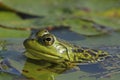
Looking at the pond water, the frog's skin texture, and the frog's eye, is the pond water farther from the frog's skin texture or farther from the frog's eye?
the frog's eye

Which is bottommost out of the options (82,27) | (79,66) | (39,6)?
(79,66)

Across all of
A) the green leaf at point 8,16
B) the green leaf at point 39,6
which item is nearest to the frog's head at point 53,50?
the green leaf at point 8,16

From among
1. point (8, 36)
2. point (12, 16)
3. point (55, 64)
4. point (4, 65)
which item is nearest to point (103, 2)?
point (12, 16)

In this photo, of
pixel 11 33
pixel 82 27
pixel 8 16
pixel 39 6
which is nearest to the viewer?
pixel 11 33

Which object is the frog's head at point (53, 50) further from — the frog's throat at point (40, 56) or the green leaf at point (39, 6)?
the green leaf at point (39, 6)

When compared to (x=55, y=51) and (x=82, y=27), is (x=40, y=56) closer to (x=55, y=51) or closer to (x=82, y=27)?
(x=55, y=51)

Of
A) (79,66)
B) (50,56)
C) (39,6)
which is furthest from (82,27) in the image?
(50,56)

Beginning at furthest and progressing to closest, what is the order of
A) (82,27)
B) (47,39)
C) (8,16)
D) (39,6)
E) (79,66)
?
(39,6) → (8,16) → (82,27) → (79,66) → (47,39)

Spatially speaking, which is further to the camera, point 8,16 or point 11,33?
point 8,16

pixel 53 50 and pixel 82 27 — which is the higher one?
pixel 82 27
